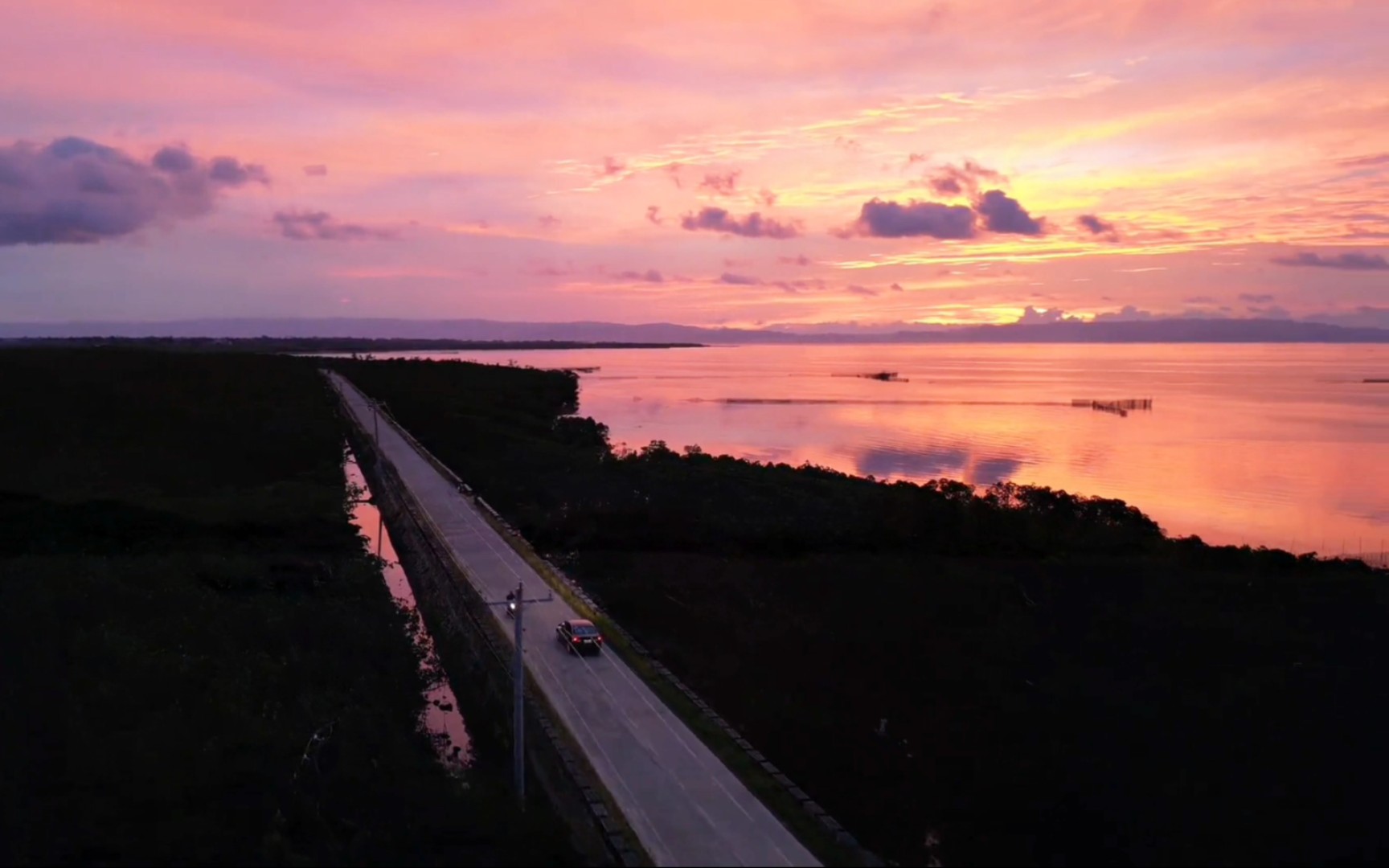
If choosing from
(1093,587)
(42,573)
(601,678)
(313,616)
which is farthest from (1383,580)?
(42,573)

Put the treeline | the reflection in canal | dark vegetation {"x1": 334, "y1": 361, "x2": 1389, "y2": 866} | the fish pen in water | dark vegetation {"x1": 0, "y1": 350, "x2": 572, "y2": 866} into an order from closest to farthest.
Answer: dark vegetation {"x1": 0, "y1": 350, "x2": 572, "y2": 866}, dark vegetation {"x1": 334, "y1": 361, "x2": 1389, "y2": 866}, the reflection in canal, the treeline, the fish pen in water

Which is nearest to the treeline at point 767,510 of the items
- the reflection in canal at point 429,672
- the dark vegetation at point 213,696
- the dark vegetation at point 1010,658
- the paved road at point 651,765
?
the dark vegetation at point 1010,658

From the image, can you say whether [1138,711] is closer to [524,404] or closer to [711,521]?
[711,521]

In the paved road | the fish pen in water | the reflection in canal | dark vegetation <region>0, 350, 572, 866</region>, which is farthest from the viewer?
the fish pen in water

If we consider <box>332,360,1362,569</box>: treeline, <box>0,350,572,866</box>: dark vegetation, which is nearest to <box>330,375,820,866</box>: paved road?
<box>0,350,572,866</box>: dark vegetation

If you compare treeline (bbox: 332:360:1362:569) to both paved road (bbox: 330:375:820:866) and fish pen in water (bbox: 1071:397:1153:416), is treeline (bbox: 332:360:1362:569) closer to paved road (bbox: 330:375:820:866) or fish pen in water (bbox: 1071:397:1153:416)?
paved road (bbox: 330:375:820:866)

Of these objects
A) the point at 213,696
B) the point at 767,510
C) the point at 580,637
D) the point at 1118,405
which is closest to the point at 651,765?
the point at 580,637
